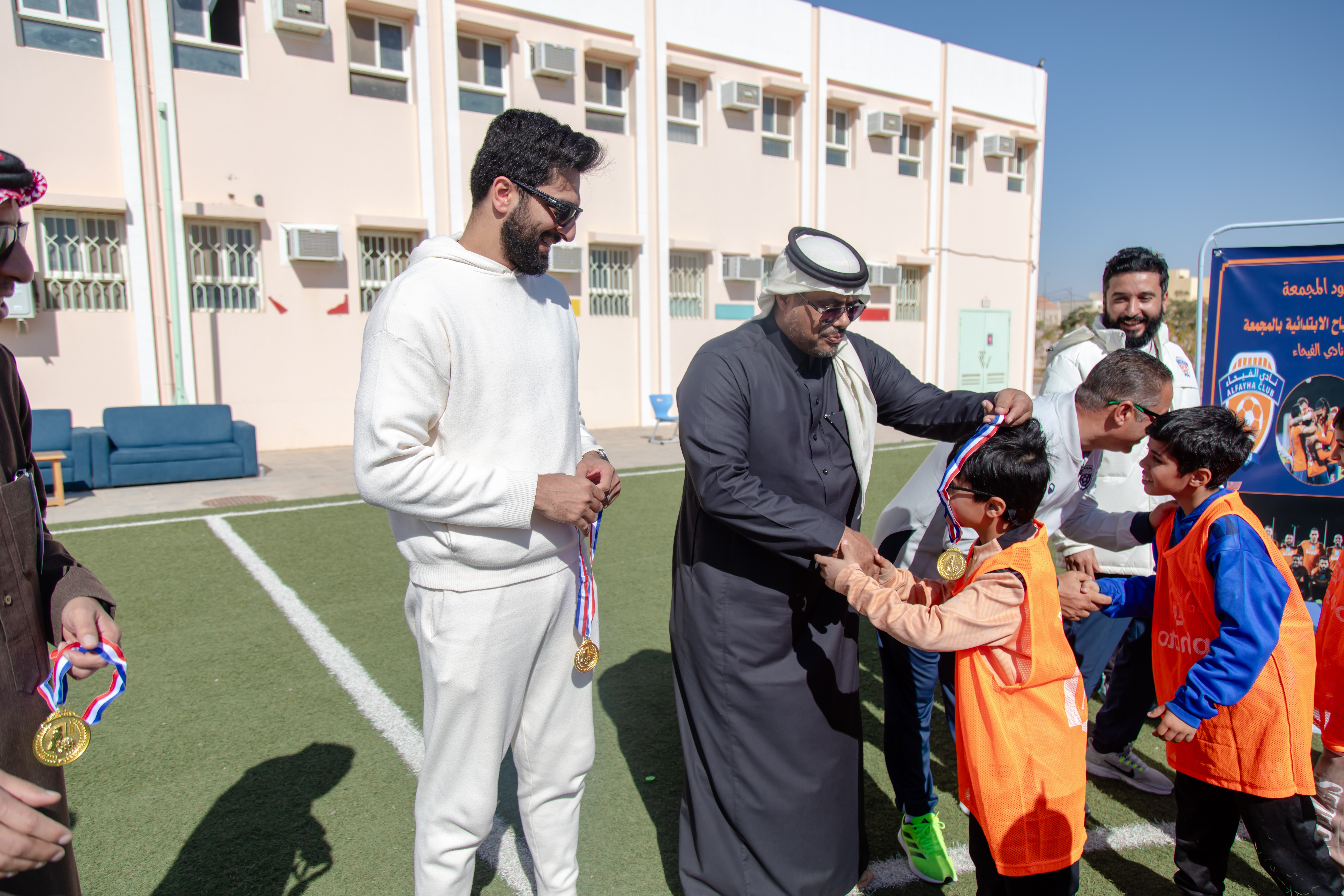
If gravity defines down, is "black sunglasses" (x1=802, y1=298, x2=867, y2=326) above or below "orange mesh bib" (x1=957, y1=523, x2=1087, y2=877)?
above

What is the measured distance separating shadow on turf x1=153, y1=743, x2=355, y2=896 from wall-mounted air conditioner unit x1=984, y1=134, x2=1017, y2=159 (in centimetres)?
2037

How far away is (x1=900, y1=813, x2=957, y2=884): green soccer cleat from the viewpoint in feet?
8.75

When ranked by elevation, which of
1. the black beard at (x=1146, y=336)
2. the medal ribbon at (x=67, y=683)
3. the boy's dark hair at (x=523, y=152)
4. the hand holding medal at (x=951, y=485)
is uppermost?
the boy's dark hair at (x=523, y=152)

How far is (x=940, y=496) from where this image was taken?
227 centimetres

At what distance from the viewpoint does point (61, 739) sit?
4.88ft

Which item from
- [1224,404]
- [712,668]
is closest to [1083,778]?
[712,668]

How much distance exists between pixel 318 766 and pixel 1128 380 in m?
3.27

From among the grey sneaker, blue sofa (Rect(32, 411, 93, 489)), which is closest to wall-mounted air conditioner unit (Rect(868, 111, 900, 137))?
blue sofa (Rect(32, 411, 93, 489))

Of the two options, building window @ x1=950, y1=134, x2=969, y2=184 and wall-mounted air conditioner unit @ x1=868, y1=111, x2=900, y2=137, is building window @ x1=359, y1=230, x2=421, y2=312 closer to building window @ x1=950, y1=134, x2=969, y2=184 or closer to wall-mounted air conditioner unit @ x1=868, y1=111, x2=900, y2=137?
wall-mounted air conditioner unit @ x1=868, y1=111, x2=900, y2=137

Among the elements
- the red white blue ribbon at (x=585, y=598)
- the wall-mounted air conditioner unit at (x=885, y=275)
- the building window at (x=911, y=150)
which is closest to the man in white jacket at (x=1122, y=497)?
the red white blue ribbon at (x=585, y=598)

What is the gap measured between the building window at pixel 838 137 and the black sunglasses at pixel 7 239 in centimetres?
1744

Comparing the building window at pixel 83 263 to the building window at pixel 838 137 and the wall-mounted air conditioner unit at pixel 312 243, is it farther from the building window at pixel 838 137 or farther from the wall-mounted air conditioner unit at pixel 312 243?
the building window at pixel 838 137

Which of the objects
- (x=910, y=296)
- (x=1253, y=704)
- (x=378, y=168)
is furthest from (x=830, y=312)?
(x=910, y=296)

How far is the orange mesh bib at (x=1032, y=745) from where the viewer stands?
2090mm
